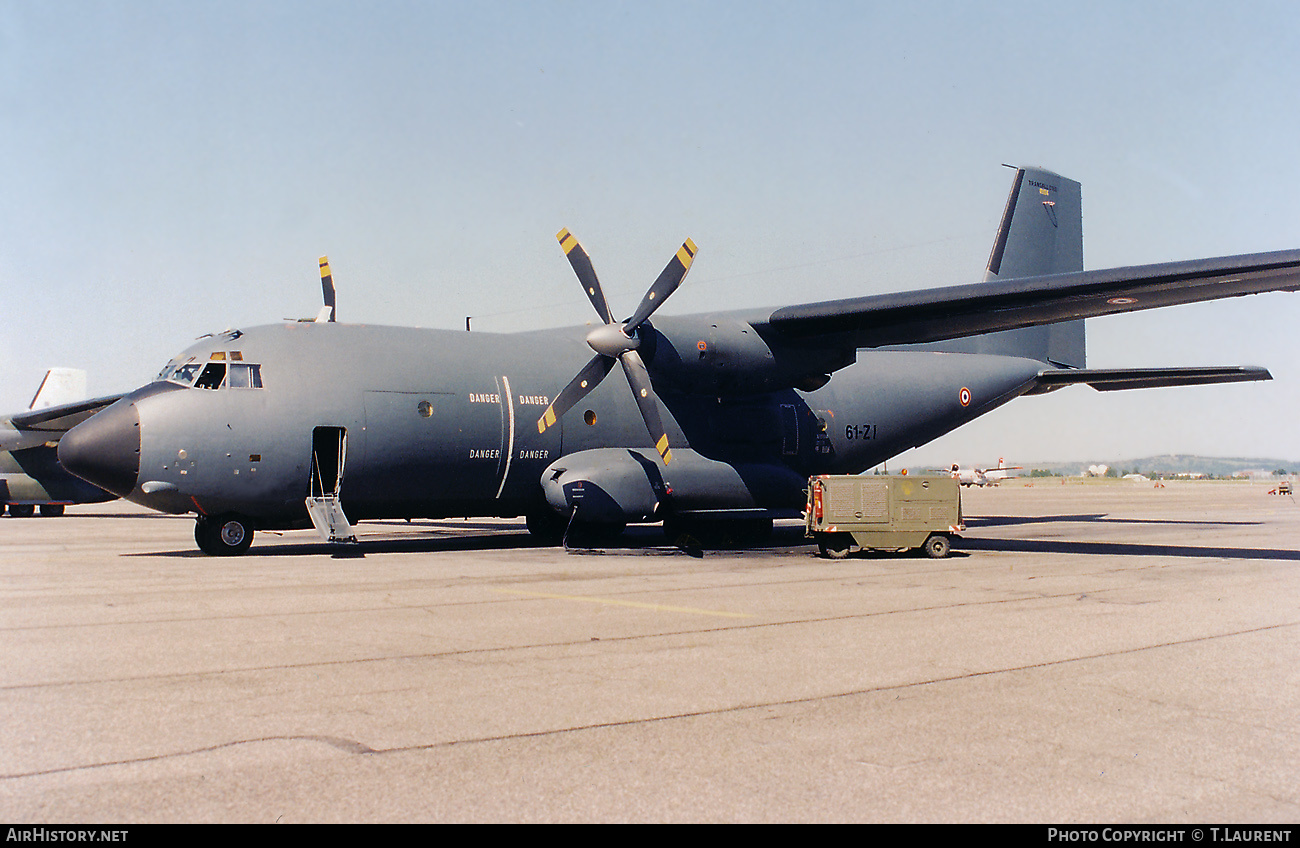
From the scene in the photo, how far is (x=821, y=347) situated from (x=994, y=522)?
1171cm

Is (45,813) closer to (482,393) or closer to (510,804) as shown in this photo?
(510,804)

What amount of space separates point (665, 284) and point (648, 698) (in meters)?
14.0

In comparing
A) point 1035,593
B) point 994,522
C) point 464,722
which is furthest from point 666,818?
point 994,522

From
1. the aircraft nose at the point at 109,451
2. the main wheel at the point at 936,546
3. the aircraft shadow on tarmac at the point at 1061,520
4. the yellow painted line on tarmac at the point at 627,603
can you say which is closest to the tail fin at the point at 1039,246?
the aircraft shadow on tarmac at the point at 1061,520

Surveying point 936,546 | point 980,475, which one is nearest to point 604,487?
point 936,546

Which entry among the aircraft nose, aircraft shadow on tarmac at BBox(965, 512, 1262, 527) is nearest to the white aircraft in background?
aircraft shadow on tarmac at BBox(965, 512, 1262, 527)

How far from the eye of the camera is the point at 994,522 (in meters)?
30.3

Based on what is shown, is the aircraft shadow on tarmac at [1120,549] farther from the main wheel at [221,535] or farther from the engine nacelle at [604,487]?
the main wheel at [221,535]

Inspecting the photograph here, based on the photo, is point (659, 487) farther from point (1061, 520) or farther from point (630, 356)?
point (1061, 520)

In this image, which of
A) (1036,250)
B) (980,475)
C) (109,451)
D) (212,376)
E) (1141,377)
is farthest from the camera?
(980,475)

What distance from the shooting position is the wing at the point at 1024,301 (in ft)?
57.2

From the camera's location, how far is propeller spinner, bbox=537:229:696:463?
19.9 m

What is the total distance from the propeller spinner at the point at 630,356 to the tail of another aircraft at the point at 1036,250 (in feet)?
30.4

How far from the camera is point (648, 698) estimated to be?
7188mm
